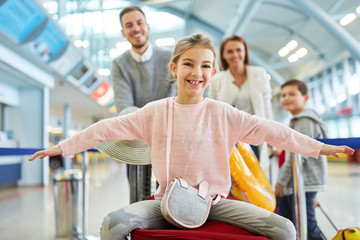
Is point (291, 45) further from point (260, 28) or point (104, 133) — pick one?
point (104, 133)

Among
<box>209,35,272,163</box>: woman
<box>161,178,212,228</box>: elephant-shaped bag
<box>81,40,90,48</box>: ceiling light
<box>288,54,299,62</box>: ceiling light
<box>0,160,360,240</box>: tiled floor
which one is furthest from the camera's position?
<box>288,54,299,62</box>: ceiling light

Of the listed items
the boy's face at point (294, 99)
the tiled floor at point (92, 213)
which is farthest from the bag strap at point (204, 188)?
the tiled floor at point (92, 213)

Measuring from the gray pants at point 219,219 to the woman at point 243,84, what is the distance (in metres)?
1.18

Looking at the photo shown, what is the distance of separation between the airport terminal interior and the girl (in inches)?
11.1

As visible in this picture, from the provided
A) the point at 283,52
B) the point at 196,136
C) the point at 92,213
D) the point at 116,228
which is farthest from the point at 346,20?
the point at 283,52

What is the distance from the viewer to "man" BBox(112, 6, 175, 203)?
179 cm

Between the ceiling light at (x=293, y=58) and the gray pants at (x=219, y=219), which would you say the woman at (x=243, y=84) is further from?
the ceiling light at (x=293, y=58)

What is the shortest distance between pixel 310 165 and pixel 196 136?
1.25 meters

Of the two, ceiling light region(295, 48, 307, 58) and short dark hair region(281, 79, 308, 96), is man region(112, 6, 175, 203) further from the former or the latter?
ceiling light region(295, 48, 307, 58)

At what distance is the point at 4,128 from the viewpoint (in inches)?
308

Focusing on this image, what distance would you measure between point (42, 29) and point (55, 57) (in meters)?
1.20

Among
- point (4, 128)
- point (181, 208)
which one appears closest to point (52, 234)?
point (181, 208)

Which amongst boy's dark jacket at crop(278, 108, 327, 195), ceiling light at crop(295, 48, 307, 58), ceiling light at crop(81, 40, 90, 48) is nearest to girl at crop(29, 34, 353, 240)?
boy's dark jacket at crop(278, 108, 327, 195)

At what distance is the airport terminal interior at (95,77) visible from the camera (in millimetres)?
2932
